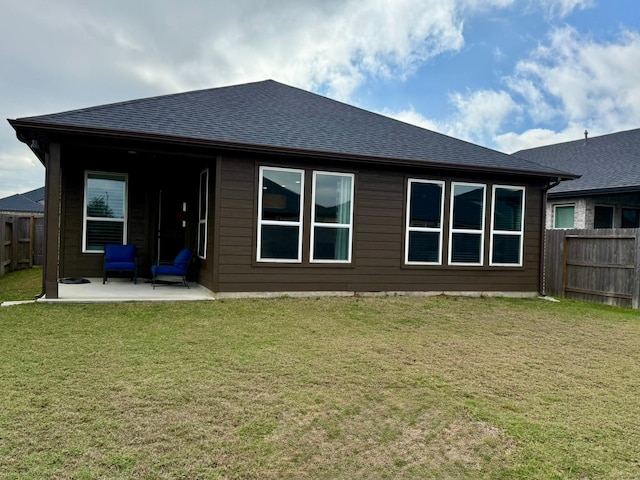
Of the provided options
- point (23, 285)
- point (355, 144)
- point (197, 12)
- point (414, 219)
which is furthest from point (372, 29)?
point (23, 285)

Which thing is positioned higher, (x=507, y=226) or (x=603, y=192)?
(x=603, y=192)

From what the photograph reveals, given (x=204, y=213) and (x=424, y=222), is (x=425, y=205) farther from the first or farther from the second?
(x=204, y=213)

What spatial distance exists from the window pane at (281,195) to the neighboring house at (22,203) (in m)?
26.1

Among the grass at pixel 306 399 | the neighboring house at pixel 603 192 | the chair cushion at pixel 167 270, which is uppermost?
the neighboring house at pixel 603 192

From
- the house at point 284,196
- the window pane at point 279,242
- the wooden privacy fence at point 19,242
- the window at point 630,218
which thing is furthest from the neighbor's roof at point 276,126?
the wooden privacy fence at point 19,242

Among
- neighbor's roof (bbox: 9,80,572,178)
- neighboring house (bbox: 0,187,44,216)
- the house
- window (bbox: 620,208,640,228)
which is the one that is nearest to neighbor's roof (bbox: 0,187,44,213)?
neighboring house (bbox: 0,187,44,216)

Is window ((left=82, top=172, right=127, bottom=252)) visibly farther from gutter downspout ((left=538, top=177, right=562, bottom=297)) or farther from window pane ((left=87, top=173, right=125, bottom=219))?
gutter downspout ((left=538, top=177, right=562, bottom=297))

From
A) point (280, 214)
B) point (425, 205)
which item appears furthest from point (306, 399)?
point (425, 205)

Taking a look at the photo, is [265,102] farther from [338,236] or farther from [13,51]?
[13,51]

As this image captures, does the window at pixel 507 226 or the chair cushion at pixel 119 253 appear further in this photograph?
the window at pixel 507 226

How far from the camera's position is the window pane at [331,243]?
332 inches

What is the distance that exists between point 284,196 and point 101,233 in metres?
4.24

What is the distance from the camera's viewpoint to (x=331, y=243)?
28.0 ft

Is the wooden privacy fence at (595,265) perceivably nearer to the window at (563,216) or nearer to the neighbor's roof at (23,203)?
the window at (563,216)
